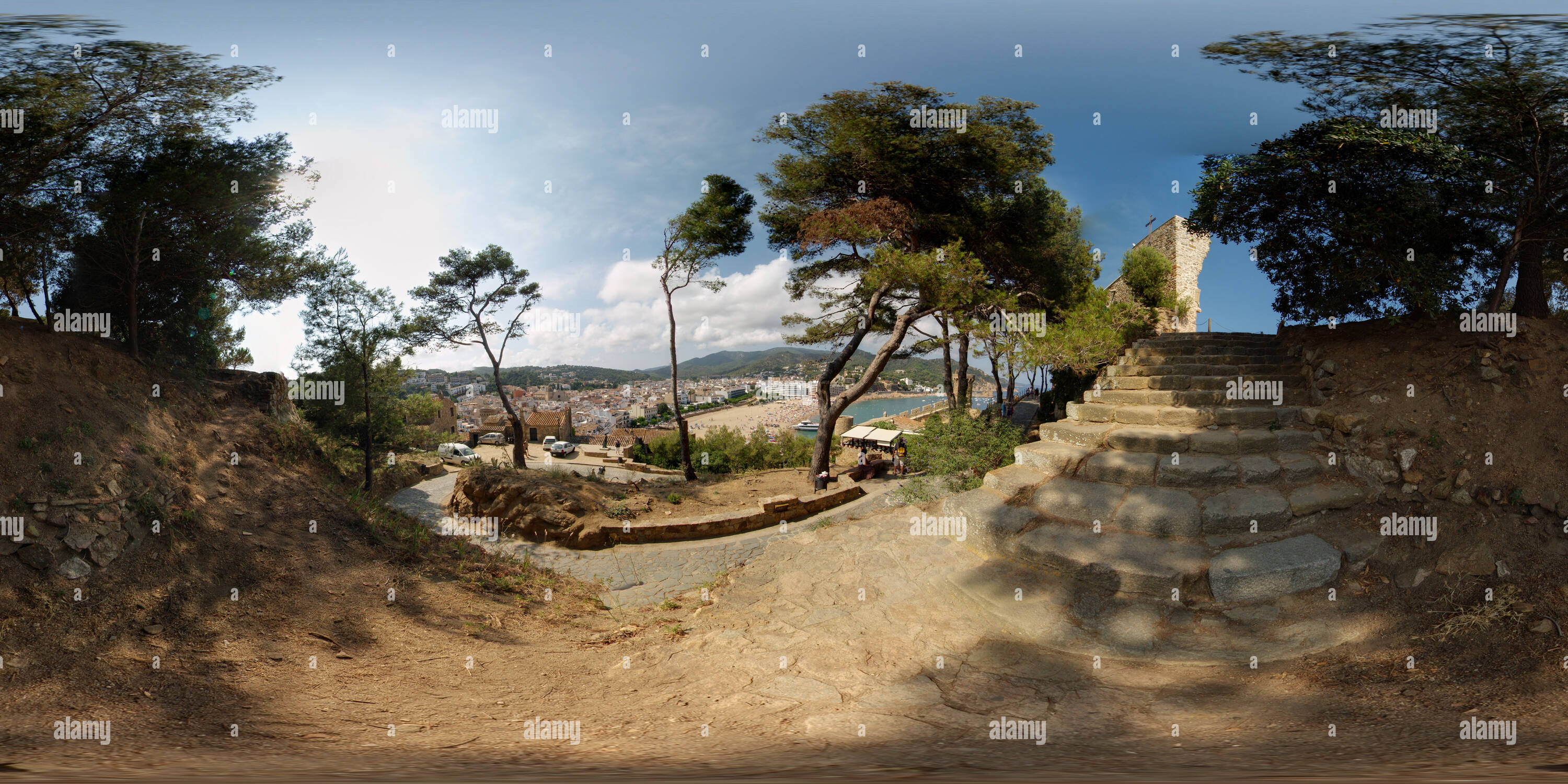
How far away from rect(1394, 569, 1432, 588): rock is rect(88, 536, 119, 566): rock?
9.28 meters

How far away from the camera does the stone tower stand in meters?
19.8

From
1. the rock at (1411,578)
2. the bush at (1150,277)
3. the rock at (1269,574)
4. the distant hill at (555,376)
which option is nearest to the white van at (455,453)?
the distant hill at (555,376)

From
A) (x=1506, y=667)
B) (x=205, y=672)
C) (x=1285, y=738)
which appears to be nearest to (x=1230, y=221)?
(x=1506, y=667)

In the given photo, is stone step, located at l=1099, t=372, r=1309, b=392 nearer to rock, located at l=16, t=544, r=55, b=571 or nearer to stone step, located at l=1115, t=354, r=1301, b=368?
stone step, located at l=1115, t=354, r=1301, b=368

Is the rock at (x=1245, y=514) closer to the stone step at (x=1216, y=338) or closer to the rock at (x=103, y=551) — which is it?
the stone step at (x=1216, y=338)

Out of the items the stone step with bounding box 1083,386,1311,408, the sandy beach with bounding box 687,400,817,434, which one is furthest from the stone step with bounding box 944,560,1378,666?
the sandy beach with bounding box 687,400,817,434

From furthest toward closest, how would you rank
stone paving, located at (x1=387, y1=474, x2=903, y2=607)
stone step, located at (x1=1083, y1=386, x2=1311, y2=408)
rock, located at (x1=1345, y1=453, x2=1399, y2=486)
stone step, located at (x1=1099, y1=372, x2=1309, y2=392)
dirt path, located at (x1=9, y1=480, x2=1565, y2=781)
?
stone step, located at (x1=1099, y1=372, x2=1309, y2=392) → stone paving, located at (x1=387, y1=474, x2=903, y2=607) → stone step, located at (x1=1083, y1=386, x2=1311, y2=408) → rock, located at (x1=1345, y1=453, x2=1399, y2=486) → dirt path, located at (x1=9, y1=480, x2=1565, y2=781)

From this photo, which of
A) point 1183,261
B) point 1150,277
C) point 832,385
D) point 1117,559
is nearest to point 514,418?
point 832,385

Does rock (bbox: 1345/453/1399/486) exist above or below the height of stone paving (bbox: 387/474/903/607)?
above

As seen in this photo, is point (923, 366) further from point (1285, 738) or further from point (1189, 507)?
point (1285, 738)

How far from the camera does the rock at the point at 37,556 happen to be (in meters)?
3.34

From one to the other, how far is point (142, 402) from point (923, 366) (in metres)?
23.3

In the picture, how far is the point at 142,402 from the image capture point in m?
5.30

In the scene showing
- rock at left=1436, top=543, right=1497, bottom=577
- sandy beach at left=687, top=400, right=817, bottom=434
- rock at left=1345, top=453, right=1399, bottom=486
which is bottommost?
sandy beach at left=687, top=400, right=817, bottom=434
